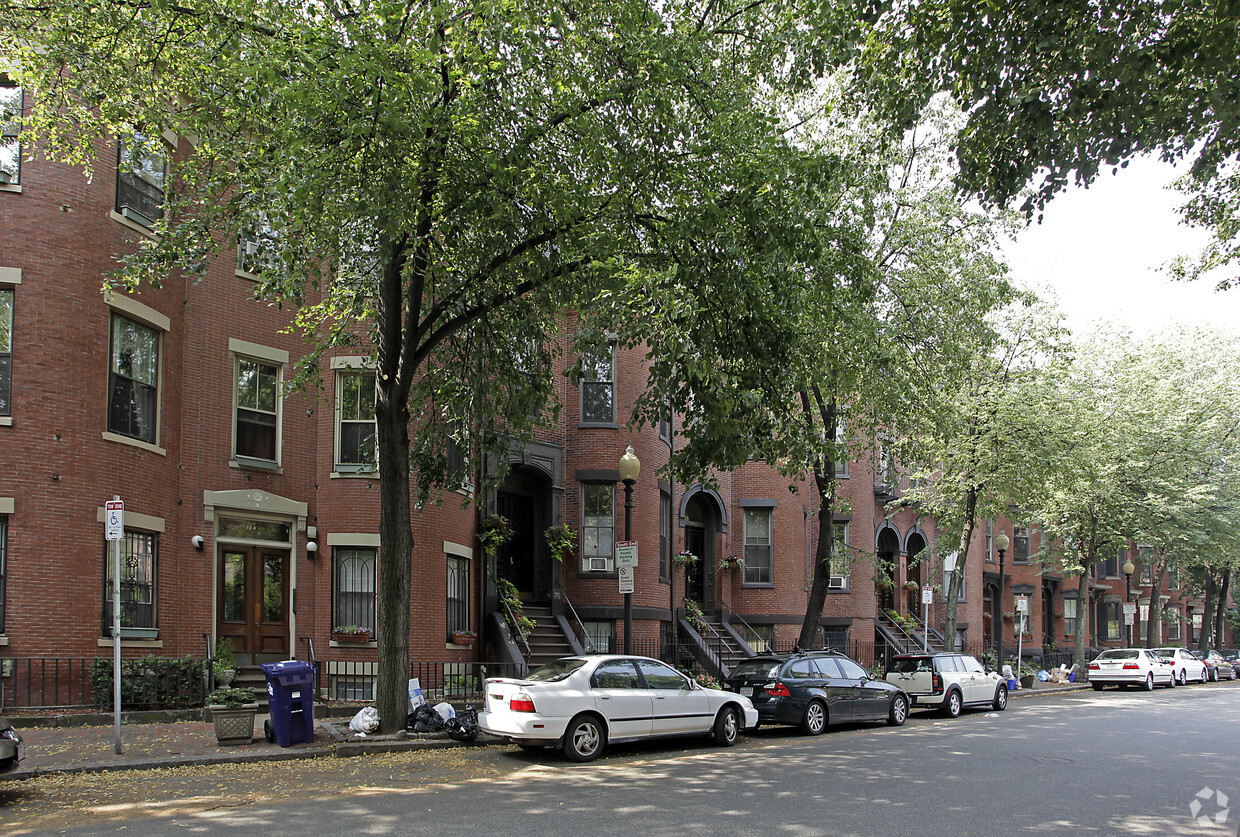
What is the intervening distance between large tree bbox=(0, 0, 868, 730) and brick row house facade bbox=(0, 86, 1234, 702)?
1281mm

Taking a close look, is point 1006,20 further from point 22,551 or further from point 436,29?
point 22,551

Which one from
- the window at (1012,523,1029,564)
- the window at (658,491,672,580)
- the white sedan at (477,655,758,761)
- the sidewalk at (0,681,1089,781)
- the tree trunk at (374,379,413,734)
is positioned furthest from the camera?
the window at (1012,523,1029,564)

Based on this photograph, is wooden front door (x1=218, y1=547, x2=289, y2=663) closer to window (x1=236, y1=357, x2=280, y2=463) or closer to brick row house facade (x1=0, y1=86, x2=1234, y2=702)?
brick row house facade (x1=0, y1=86, x2=1234, y2=702)

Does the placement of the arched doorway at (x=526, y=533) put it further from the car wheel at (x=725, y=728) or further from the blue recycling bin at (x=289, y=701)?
the blue recycling bin at (x=289, y=701)

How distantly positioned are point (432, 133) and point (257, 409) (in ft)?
30.5

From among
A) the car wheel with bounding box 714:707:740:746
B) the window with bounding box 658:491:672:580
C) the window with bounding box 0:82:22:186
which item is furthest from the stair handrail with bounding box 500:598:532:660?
the window with bounding box 0:82:22:186

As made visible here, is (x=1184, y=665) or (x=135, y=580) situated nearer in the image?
(x=135, y=580)

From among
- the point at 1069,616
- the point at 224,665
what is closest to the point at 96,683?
the point at 224,665

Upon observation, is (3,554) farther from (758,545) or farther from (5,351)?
(758,545)

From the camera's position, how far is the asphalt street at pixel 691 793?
9.11m

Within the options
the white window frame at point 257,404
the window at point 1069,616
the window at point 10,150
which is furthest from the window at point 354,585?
the window at point 1069,616

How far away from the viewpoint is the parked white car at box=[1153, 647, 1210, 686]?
37.0m

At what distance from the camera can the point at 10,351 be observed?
1580 cm

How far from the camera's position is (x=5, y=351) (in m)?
15.8
